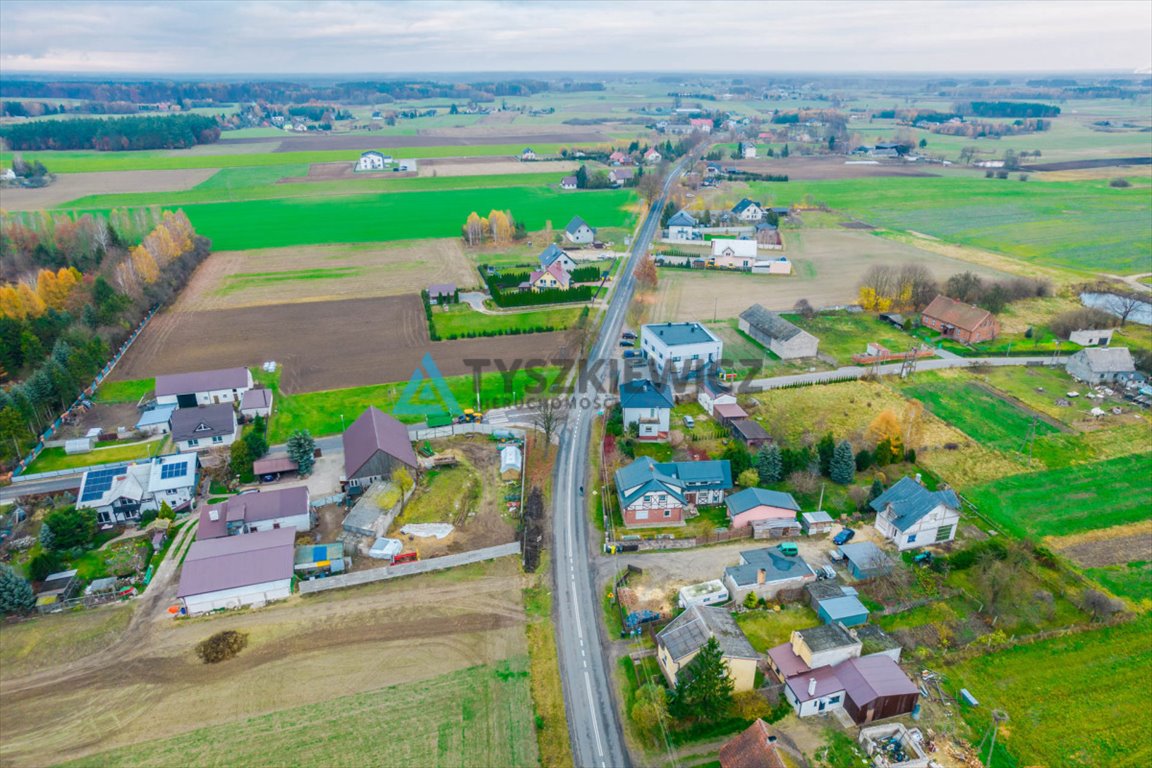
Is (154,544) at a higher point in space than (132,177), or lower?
lower

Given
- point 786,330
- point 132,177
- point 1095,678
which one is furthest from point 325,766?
point 132,177

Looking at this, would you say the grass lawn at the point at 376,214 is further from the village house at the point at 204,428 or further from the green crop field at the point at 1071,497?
the green crop field at the point at 1071,497

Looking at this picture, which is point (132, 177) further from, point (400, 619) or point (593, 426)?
point (400, 619)

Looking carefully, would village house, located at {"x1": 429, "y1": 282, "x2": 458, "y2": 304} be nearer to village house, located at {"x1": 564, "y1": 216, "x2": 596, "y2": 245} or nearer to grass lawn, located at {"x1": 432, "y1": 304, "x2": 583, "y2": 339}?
grass lawn, located at {"x1": 432, "y1": 304, "x2": 583, "y2": 339}

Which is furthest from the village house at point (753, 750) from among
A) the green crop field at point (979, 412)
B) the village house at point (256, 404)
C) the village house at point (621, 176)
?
the village house at point (621, 176)

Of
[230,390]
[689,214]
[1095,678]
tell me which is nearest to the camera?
[1095,678]
